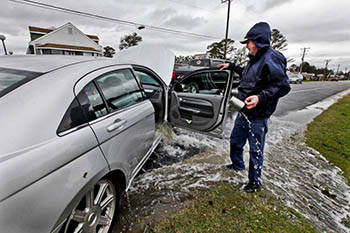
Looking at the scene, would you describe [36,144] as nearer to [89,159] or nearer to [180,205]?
[89,159]

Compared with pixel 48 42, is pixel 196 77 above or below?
below

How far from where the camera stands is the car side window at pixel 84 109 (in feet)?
3.64

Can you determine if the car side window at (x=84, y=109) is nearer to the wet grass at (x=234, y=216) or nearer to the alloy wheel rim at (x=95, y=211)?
the alloy wheel rim at (x=95, y=211)

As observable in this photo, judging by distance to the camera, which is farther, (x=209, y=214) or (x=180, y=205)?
(x=180, y=205)

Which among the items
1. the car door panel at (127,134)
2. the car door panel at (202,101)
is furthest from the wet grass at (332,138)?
the car door panel at (127,134)

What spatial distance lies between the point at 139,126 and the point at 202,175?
1.31 metres

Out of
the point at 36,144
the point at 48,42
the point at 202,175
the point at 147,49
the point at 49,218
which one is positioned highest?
the point at 48,42

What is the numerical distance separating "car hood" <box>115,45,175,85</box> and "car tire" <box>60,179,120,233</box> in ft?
8.17

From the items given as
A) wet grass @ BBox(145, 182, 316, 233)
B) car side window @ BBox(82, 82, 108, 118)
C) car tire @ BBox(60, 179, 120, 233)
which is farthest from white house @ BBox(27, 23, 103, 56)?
wet grass @ BBox(145, 182, 316, 233)

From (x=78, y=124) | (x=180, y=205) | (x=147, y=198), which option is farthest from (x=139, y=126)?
(x=180, y=205)

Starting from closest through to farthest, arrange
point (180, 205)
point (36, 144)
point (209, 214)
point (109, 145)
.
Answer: point (36, 144) < point (109, 145) < point (209, 214) < point (180, 205)

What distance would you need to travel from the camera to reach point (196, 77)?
2918mm

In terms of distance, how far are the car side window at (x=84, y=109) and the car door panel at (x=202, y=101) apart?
1672 mm

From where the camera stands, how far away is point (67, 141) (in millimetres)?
1043
